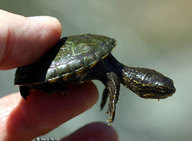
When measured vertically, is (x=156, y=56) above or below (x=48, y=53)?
below

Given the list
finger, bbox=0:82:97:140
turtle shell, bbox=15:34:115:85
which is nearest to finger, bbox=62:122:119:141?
finger, bbox=0:82:97:140

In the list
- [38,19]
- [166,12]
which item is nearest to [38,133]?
[38,19]

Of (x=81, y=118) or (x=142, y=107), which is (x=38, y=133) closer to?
(x=81, y=118)

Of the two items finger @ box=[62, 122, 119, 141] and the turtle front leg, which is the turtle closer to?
the turtle front leg

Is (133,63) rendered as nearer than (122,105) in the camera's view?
No

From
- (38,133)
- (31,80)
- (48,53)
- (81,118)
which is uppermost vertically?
(48,53)

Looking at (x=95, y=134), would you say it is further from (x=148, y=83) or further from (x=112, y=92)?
(x=148, y=83)

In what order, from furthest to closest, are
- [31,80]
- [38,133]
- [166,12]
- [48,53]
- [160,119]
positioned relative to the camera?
[166,12], [160,119], [38,133], [48,53], [31,80]

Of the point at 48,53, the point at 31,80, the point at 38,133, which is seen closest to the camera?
the point at 31,80
